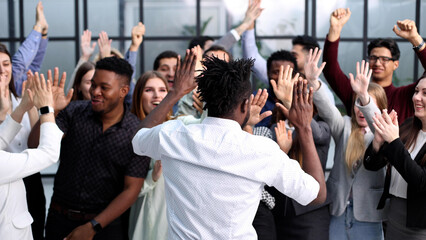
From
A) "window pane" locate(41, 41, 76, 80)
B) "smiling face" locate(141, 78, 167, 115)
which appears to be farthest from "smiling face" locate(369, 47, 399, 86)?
"window pane" locate(41, 41, 76, 80)

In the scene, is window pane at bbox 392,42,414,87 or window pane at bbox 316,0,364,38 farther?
window pane at bbox 392,42,414,87

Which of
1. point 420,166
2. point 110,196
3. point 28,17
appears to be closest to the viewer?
point 420,166

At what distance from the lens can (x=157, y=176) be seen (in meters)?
2.88

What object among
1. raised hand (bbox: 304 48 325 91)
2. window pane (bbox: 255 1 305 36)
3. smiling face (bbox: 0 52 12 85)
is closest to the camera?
raised hand (bbox: 304 48 325 91)

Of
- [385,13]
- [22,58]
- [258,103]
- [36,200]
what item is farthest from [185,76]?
[385,13]

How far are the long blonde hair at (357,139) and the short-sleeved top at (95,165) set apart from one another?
1247 millimetres

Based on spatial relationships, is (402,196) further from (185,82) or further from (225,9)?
(225,9)

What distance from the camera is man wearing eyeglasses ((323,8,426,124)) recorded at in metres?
3.47

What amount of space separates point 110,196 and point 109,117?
0.47 m

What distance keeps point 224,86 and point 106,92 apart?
121cm

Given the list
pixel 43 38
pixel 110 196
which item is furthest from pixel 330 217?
pixel 43 38

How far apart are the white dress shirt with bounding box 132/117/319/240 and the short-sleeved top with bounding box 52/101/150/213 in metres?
0.93

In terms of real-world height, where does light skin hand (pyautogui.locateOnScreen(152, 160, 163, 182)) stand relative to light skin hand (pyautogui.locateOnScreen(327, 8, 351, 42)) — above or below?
below

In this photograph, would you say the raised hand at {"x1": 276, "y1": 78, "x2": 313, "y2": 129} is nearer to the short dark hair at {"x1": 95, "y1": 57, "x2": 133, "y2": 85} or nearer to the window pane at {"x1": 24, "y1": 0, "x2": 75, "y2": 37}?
the short dark hair at {"x1": 95, "y1": 57, "x2": 133, "y2": 85}
